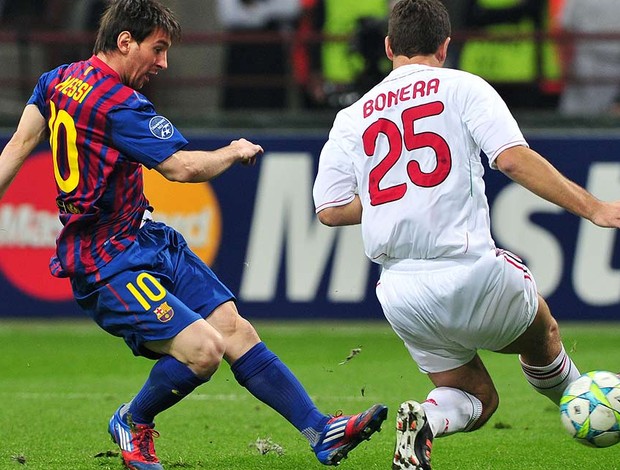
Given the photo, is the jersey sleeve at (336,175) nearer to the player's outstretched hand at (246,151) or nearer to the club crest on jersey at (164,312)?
the player's outstretched hand at (246,151)

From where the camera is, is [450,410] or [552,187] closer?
[552,187]

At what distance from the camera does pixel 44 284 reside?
12180mm

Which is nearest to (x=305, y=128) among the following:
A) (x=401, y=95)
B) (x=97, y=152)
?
(x=97, y=152)

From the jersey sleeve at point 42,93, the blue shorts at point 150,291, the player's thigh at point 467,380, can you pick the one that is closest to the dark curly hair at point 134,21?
the jersey sleeve at point 42,93

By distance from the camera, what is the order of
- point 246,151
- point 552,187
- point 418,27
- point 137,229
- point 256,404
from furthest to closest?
point 256,404 → point 137,229 → point 246,151 → point 418,27 → point 552,187

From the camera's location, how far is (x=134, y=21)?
5.55 meters

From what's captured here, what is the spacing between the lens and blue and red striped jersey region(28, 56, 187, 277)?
17.9 ft

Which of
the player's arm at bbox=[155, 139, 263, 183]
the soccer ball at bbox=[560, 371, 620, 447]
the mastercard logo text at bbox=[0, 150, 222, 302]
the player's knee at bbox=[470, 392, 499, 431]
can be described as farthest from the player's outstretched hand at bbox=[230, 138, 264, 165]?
the mastercard logo text at bbox=[0, 150, 222, 302]

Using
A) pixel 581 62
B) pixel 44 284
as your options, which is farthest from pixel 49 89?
pixel 581 62

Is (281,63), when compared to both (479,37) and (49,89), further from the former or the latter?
Result: (49,89)

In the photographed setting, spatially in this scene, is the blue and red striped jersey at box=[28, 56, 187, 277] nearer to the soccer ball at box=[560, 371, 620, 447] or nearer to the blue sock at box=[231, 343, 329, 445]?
the blue sock at box=[231, 343, 329, 445]

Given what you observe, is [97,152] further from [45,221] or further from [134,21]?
[45,221]

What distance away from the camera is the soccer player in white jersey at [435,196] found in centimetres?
503

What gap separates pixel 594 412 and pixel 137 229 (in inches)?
85.8
